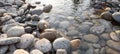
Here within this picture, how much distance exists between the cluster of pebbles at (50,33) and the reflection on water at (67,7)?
0.89 ft

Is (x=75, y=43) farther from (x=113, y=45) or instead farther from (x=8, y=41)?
(x=8, y=41)

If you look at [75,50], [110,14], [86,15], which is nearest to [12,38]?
[75,50]

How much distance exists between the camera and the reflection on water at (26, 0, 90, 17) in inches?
209

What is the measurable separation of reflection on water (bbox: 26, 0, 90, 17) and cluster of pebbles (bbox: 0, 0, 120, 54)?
271 mm

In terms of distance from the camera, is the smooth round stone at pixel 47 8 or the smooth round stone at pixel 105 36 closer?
the smooth round stone at pixel 105 36

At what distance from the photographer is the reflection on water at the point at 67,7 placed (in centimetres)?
531

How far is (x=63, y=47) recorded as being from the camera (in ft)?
11.8

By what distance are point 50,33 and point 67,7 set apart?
1972mm

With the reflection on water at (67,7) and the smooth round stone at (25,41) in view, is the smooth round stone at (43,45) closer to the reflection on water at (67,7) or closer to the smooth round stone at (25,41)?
the smooth round stone at (25,41)

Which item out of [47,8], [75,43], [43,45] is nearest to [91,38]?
[75,43]

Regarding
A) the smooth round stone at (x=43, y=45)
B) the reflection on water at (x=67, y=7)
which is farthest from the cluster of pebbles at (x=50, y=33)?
the reflection on water at (x=67, y=7)

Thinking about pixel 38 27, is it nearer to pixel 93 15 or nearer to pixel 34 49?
pixel 34 49

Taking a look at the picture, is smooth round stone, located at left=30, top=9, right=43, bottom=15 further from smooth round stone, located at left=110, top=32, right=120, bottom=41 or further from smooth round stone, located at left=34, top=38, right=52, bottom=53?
smooth round stone, located at left=110, top=32, right=120, bottom=41

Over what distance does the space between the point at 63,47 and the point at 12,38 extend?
1067 millimetres
